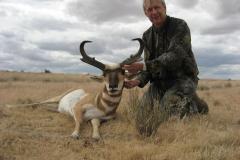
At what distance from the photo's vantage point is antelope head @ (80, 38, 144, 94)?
7535 mm

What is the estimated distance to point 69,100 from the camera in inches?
383

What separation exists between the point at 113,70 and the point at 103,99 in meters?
0.71

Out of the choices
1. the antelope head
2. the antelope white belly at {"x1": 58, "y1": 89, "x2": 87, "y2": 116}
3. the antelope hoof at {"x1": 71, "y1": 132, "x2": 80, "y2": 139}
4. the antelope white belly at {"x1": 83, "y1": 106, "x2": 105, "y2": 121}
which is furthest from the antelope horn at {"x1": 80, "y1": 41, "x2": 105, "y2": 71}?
the antelope white belly at {"x1": 58, "y1": 89, "x2": 87, "y2": 116}

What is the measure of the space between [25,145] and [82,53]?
6.77 ft

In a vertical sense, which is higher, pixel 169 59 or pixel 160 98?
pixel 169 59

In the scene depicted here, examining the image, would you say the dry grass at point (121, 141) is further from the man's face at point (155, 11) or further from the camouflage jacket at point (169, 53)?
the man's face at point (155, 11)

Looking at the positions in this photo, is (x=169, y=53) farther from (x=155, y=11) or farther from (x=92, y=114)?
(x=92, y=114)

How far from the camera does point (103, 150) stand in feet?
19.8

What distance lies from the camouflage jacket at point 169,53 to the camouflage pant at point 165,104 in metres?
0.19

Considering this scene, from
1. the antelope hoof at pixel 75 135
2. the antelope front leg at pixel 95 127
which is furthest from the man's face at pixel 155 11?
the antelope hoof at pixel 75 135

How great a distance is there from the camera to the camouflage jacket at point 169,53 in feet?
26.3

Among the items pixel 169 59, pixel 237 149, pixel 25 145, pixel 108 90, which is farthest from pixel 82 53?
pixel 237 149

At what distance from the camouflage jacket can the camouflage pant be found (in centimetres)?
19

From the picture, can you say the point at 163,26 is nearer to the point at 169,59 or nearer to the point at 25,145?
the point at 169,59
